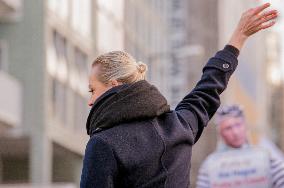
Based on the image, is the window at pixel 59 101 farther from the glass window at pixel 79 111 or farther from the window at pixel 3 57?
the glass window at pixel 79 111

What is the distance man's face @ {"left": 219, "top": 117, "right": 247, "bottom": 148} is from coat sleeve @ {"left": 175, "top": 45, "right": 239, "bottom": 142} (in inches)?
169

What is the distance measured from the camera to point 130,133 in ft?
16.8

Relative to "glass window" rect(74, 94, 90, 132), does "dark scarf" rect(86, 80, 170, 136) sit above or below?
below

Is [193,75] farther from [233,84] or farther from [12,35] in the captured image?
[12,35]

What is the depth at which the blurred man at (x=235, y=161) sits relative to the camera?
32.8 feet

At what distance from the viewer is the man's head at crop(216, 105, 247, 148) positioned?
10047mm

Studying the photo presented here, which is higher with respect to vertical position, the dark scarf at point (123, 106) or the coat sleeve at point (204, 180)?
the coat sleeve at point (204, 180)

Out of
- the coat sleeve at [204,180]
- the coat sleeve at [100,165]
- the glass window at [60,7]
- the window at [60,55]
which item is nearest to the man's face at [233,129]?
the coat sleeve at [204,180]

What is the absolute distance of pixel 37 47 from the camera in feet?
117

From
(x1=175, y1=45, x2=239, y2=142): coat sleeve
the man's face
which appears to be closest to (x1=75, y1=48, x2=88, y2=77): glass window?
the man's face

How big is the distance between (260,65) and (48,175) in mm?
60634

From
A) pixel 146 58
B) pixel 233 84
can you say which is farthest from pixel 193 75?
pixel 146 58

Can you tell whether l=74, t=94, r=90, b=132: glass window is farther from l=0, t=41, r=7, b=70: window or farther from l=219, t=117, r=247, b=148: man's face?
l=219, t=117, r=247, b=148: man's face

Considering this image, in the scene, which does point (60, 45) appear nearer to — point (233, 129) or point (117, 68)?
point (233, 129)
